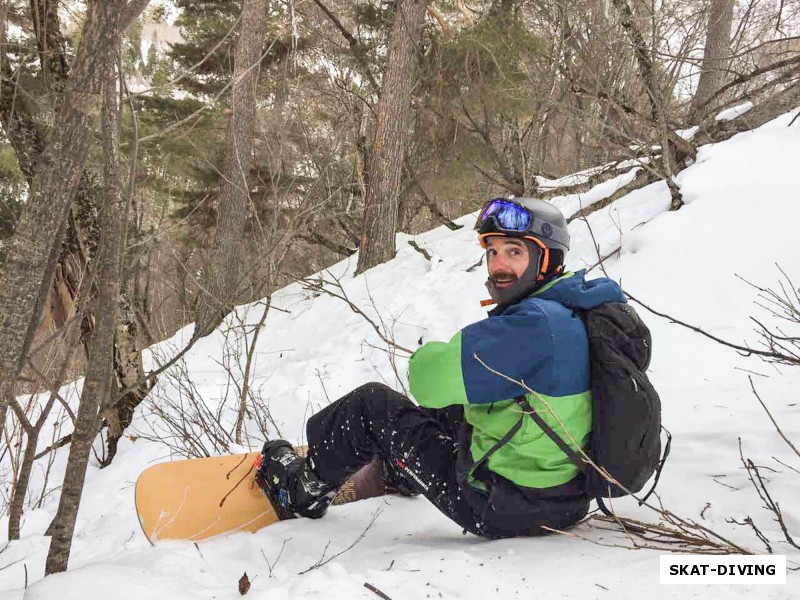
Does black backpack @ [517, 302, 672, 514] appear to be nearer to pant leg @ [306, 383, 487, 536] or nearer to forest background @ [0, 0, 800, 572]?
pant leg @ [306, 383, 487, 536]

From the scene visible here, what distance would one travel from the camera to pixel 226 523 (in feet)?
7.98

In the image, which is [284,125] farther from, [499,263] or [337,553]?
[337,553]

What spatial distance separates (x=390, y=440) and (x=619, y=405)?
2.91 feet

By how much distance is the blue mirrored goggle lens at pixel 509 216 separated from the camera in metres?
2.11

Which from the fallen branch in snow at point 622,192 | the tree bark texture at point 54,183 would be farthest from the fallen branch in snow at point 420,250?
the tree bark texture at point 54,183

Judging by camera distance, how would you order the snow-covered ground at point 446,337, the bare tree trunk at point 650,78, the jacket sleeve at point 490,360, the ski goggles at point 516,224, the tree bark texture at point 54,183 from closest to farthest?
the tree bark texture at point 54,183 → the snow-covered ground at point 446,337 → the jacket sleeve at point 490,360 → the ski goggles at point 516,224 → the bare tree trunk at point 650,78

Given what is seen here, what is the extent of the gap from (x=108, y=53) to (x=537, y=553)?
1835 mm

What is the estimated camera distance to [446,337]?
5.43 meters

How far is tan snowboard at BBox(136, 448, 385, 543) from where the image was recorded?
2363mm

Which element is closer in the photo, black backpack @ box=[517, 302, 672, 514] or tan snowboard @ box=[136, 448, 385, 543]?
black backpack @ box=[517, 302, 672, 514]

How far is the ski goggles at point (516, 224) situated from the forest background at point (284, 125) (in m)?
1.09

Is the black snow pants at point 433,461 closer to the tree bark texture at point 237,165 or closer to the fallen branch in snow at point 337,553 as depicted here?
the fallen branch in snow at point 337,553

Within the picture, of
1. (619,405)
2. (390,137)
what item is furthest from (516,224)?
(390,137)

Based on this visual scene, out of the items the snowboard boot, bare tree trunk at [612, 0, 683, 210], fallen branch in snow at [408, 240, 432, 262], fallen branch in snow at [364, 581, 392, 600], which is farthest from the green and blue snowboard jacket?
fallen branch in snow at [408, 240, 432, 262]
